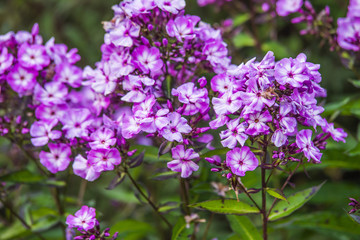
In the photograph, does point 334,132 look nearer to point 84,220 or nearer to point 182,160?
point 182,160

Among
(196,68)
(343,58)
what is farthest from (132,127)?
(343,58)

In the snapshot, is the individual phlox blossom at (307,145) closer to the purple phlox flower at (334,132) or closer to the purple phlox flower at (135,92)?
the purple phlox flower at (334,132)

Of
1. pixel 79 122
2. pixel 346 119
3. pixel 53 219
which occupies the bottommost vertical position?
pixel 346 119

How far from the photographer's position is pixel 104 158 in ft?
6.54

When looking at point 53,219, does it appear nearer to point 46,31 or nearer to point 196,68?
point 196,68

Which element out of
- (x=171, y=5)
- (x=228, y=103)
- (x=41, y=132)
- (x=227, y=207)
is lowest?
(x=227, y=207)

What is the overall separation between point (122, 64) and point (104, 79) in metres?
0.15

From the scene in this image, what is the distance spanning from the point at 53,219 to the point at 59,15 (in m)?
2.80

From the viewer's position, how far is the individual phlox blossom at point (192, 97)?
6.40 ft

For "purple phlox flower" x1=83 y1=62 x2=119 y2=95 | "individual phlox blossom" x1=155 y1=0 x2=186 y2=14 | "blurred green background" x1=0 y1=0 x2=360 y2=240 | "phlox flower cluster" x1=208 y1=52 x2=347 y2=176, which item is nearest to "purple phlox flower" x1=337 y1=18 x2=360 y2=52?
"blurred green background" x1=0 y1=0 x2=360 y2=240

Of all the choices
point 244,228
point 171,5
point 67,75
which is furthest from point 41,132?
point 244,228

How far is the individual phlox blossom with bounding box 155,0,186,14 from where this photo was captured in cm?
205

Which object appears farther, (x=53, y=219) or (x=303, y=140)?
(x=53, y=219)

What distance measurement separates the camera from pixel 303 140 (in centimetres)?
184
